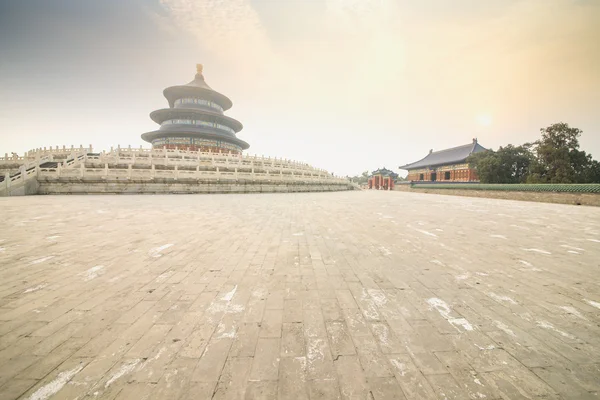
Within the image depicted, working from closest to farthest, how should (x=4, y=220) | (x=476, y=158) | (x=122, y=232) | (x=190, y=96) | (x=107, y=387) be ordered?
(x=107, y=387) → (x=122, y=232) → (x=4, y=220) → (x=476, y=158) → (x=190, y=96)

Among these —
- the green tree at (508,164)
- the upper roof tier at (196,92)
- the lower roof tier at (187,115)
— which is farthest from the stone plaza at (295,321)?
the upper roof tier at (196,92)

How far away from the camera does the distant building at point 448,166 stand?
119 feet

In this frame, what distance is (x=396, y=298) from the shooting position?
2.47m

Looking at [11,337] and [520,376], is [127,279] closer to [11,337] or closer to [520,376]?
[11,337]

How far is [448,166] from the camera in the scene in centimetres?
3988

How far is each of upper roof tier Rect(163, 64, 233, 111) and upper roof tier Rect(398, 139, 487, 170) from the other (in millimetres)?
41381

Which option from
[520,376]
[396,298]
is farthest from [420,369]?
[396,298]

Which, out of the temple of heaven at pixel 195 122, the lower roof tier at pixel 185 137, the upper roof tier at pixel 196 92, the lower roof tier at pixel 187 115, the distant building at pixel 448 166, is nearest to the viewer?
the distant building at pixel 448 166

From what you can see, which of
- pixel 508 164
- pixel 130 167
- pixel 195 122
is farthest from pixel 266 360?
pixel 195 122

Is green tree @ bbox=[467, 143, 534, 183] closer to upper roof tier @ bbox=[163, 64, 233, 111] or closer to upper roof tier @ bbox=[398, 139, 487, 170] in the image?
upper roof tier @ bbox=[398, 139, 487, 170]

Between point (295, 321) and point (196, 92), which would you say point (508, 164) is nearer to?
point (295, 321)

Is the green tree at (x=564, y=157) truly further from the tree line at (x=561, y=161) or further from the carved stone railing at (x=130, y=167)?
the carved stone railing at (x=130, y=167)

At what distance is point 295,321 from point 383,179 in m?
54.8

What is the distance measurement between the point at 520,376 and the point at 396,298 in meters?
1.06
